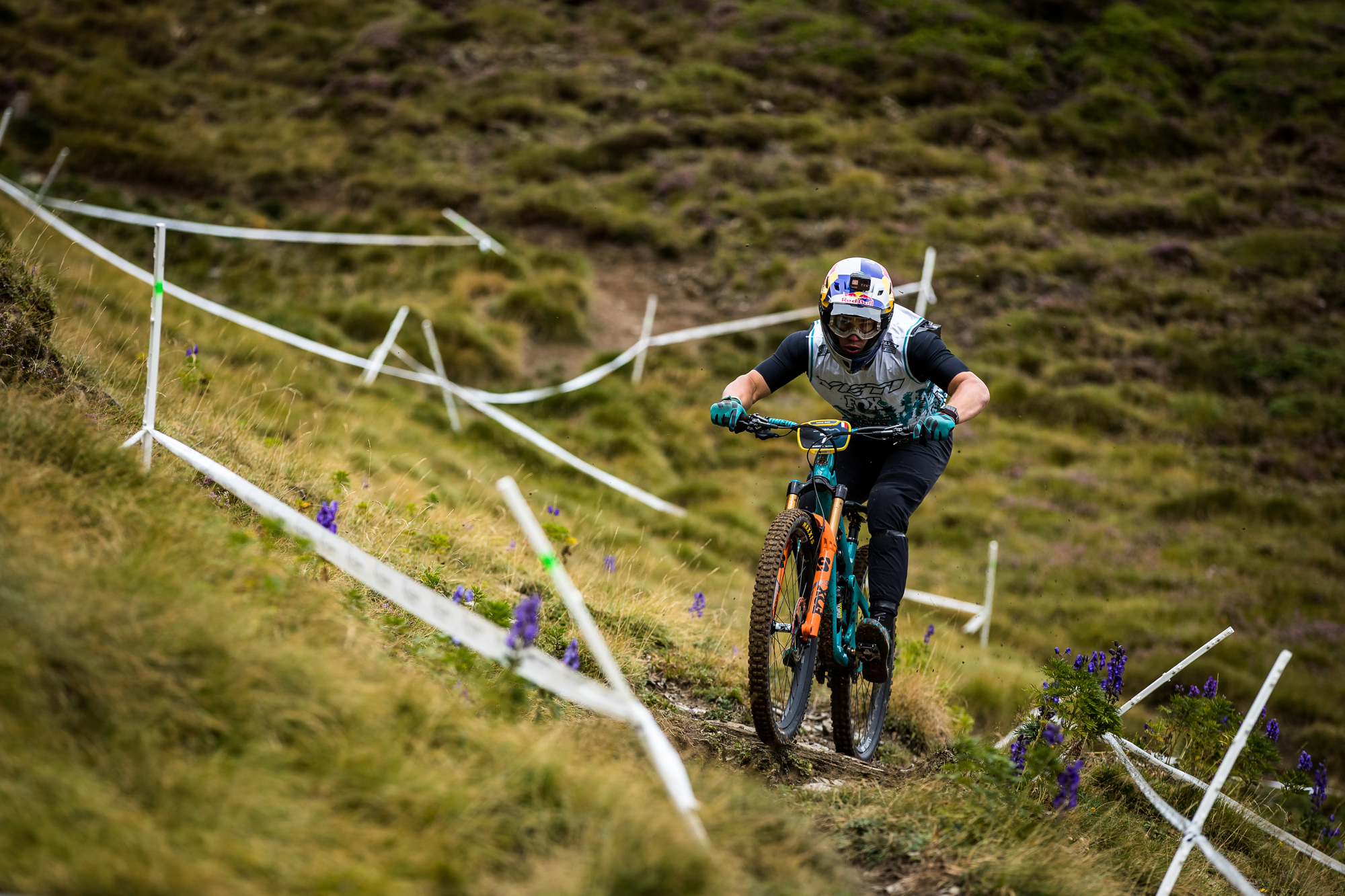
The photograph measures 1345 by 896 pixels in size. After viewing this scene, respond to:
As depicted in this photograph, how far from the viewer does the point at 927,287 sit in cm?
1762

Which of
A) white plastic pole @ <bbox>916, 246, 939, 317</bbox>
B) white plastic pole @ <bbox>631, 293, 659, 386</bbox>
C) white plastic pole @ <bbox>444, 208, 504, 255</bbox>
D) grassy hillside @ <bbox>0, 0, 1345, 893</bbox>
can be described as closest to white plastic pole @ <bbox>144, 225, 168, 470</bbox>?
grassy hillside @ <bbox>0, 0, 1345, 893</bbox>

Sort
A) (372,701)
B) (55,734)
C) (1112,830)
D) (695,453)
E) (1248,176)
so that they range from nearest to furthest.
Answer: (55,734) < (372,701) < (1112,830) < (695,453) < (1248,176)

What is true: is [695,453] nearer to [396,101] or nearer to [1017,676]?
[1017,676]

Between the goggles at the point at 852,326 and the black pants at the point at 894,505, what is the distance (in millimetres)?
738

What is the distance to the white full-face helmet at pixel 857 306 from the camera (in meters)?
4.72

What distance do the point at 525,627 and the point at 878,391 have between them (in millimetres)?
2749

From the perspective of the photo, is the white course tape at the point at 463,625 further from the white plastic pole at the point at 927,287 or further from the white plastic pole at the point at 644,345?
the white plastic pole at the point at 927,287

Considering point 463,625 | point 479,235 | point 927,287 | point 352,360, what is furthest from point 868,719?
point 479,235

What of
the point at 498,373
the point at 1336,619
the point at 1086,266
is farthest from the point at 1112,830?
the point at 1086,266

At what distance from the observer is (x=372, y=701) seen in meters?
2.77

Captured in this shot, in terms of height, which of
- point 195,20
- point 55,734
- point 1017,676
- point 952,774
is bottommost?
point 1017,676

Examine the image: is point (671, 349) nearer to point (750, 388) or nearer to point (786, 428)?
point (750, 388)

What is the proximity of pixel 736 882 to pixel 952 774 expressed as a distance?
6.04 ft

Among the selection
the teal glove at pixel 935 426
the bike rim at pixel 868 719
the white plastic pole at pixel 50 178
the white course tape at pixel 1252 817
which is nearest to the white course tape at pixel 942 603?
the bike rim at pixel 868 719
